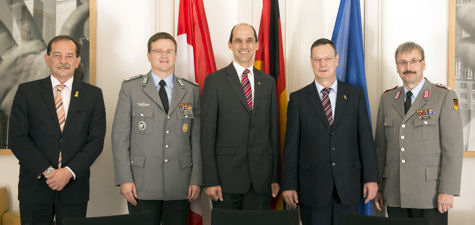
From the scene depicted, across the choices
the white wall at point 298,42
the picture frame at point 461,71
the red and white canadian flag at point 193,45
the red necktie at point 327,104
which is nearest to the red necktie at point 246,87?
the red necktie at point 327,104

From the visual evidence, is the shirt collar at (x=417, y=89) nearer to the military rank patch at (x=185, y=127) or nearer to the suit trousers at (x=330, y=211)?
the suit trousers at (x=330, y=211)

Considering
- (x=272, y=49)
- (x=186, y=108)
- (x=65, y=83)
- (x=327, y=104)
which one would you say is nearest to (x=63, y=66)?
(x=65, y=83)

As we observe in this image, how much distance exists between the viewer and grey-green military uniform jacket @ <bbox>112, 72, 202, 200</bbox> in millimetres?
2736

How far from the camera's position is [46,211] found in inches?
102

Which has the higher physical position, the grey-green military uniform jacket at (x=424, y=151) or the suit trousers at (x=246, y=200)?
the grey-green military uniform jacket at (x=424, y=151)

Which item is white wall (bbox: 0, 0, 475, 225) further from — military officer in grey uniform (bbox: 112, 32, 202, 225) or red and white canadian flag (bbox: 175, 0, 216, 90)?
military officer in grey uniform (bbox: 112, 32, 202, 225)

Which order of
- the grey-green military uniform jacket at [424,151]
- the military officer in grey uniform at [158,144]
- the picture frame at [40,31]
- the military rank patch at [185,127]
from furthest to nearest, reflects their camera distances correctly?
the picture frame at [40,31], the military rank patch at [185,127], the military officer in grey uniform at [158,144], the grey-green military uniform jacket at [424,151]

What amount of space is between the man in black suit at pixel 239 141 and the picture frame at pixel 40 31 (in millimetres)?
1271

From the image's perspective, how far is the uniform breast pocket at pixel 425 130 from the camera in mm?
2705

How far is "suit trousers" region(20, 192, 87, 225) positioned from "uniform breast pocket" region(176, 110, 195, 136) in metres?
0.82

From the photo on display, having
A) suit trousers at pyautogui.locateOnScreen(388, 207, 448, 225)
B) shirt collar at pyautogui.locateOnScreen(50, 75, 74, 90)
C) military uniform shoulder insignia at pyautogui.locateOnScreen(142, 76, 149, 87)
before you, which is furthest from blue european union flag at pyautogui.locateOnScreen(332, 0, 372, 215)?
shirt collar at pyautogui.locateOnScreen(50, 75, 74, 90)

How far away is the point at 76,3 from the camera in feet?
11.5

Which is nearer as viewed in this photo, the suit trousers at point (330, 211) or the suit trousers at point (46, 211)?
the suit trousers at point (46, 211)

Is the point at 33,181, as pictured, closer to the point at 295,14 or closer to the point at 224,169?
the point at 224,169
